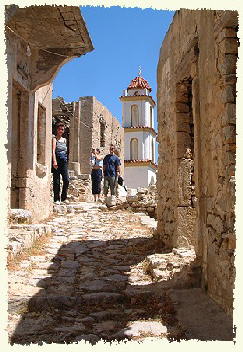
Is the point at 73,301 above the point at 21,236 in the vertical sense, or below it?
below

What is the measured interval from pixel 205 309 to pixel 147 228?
561cm

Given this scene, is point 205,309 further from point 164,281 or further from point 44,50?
point 44,50

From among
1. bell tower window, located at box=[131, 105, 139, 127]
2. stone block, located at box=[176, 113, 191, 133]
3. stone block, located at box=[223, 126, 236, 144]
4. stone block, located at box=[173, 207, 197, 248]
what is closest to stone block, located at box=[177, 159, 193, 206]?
stone block, located at box=[173, 207, 197, 248]

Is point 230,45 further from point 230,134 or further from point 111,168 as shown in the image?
point 111,168

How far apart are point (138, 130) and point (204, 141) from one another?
3416cm

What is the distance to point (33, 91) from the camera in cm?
857

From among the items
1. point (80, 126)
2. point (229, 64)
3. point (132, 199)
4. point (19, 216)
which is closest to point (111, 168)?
point (132, 199)

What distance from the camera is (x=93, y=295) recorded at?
4.39 metres

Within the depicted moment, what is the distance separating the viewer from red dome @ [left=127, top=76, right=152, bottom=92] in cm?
3844

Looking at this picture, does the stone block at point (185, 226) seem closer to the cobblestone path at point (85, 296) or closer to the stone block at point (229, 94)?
the cobblestone path at point (85, 296)

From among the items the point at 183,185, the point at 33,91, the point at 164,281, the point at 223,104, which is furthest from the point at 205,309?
the point at 33,91

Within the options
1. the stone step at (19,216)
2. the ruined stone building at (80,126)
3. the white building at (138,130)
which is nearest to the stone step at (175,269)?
the stone step at (19,216)

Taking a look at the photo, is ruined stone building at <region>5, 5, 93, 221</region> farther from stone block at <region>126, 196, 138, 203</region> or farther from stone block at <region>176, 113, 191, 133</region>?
stone block at <region>126, 196, 138, 203</region>

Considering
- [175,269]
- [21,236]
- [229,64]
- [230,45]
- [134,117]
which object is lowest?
[175,269]
